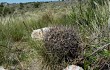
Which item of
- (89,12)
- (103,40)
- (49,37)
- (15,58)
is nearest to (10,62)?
(15,58)

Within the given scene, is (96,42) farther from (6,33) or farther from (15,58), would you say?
(6,33)

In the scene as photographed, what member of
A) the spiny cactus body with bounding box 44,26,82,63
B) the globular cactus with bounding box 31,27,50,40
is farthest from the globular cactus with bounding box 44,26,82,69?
the globular cactus with bounding box 31,27,50,40

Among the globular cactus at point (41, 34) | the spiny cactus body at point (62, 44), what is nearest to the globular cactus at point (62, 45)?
the spiny cactus body at point (62, 44)

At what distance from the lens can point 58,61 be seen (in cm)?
423

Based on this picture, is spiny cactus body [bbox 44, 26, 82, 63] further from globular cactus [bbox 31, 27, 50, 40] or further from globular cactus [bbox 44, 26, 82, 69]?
globular cactus [bbox 31, 27, 50, 40]

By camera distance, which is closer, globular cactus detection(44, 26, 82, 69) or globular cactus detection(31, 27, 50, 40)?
globular cactus detection(44, 26, 82, 69)

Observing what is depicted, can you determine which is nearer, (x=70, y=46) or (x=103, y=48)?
(x=103, y=48)

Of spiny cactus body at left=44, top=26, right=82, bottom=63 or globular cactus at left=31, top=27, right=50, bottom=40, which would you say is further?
globular cactus at left=31, top=27, right=50, bottom=40

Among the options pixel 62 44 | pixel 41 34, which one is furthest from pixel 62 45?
pixel 41 34

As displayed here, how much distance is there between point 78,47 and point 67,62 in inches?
10.9

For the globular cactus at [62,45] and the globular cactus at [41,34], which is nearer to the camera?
the globular cactus at [62,45]

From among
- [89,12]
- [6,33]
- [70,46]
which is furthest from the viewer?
[89,12]

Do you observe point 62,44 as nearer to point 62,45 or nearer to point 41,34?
point 62,45

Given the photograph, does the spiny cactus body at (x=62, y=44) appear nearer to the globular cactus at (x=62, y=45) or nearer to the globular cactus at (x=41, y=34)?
the globular cactus at (x=62, y=45)
